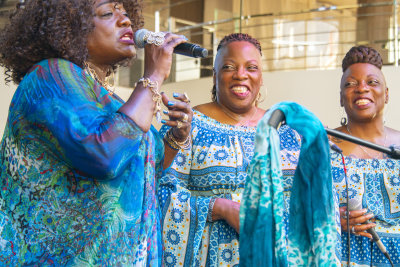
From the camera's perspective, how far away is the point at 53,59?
2102mm

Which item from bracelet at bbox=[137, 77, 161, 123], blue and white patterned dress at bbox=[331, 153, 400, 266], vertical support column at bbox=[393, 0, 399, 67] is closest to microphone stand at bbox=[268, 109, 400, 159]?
bracelet at bbox=[137, 77, 161, 123]

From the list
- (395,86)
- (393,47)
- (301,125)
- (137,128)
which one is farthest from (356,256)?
(393,47)

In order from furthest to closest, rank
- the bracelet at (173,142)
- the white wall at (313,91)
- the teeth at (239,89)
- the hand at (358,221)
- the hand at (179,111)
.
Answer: the white wall at (313,91), the hand at (358,221), the teeth at (239,89), the bracelet at (173,142), the hand at (179,111)

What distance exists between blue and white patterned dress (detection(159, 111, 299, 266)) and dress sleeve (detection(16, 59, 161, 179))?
0.96 m

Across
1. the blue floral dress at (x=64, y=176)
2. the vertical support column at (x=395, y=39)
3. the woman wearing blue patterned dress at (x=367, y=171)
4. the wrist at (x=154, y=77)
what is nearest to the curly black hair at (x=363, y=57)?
the woman wearing blue patterned dress at (x=367, y=171)

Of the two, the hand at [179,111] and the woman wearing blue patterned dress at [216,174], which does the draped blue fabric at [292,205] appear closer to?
the hand at [179,111]

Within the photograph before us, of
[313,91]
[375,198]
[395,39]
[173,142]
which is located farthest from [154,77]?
[395,39]

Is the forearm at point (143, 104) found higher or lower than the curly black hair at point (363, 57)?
lower

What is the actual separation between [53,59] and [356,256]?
6.80ft

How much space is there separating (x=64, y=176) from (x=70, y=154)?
10 cm

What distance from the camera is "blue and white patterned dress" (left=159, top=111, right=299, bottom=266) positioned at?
2938 mm

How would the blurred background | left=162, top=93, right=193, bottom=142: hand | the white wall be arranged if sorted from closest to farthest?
left=162, top=93, right=193, bottom=142: hand < the white wall < the blurred background

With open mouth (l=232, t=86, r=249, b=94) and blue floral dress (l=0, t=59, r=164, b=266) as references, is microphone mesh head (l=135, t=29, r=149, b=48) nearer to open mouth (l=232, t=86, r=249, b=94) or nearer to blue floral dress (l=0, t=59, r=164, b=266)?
blue floral dress (l=0, t=59, r=164, b=266)

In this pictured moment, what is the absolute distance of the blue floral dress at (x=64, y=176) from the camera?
1944mm
